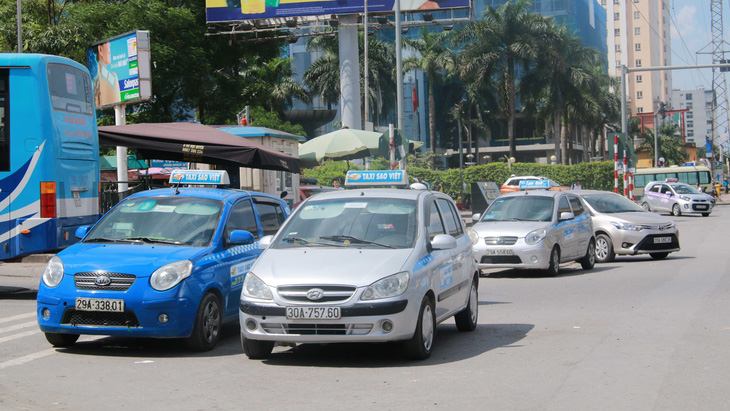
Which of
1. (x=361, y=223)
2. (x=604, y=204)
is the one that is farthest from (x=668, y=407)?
(x=604, y=204)

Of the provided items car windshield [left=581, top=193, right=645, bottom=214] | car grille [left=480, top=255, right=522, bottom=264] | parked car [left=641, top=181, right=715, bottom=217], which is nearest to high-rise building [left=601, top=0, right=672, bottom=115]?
parked car [left=641, top=181, right=715, bottom=217]

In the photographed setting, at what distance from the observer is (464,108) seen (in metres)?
74.3

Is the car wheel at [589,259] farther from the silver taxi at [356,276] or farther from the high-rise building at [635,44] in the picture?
the high-rise building at [635,44]

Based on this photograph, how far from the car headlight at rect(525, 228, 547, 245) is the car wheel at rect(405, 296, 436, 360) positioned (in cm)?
781

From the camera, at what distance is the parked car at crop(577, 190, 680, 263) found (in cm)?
1841

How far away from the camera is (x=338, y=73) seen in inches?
2429

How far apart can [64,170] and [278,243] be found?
614cm

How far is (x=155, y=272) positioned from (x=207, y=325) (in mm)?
819

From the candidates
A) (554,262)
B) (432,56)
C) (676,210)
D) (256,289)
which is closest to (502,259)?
(554,262)

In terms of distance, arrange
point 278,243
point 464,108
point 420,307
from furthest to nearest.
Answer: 1. point 464,108
2. point 278,243
3. point 420,307

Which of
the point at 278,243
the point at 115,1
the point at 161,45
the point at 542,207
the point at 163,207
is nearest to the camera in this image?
the point at 278,243

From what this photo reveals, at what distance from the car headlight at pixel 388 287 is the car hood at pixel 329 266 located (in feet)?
0.14

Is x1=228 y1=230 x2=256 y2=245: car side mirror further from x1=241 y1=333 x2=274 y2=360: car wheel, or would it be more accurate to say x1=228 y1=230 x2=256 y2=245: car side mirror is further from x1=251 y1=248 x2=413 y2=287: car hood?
x1=241 y1=333 x2=274 y2=360: car wheel

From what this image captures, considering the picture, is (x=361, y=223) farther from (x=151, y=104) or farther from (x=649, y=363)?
(x=151, y=104)
